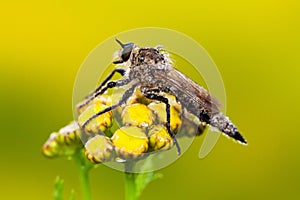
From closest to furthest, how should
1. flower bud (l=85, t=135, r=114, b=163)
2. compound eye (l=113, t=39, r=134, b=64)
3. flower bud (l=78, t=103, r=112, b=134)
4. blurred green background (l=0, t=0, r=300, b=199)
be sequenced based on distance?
flower bud (l=85, t=135, r=114, b=163)
flower bud (l=78, t=103, r=112, b=134)
compound eye (l=113, t=39, r=134, b=64)
blurred green background (l=0, t=0, r=300, b=199)

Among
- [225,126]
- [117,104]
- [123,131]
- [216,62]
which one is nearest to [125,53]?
[117,104]

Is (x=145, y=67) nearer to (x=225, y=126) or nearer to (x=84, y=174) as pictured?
(x=225, y=126)

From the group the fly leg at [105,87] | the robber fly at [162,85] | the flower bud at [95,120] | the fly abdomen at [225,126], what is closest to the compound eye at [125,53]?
the robber fly at [162,85]

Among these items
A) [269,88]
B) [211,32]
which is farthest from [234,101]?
[211,32]

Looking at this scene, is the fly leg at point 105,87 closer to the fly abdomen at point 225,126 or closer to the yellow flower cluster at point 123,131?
the yellow flower cluster at point 123,131

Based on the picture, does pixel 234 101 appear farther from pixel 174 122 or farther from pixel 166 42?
pixel 174 122

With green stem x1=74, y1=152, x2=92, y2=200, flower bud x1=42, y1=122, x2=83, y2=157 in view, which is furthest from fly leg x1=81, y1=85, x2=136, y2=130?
green stem x1=74, y1=152, x2=92, y2=200

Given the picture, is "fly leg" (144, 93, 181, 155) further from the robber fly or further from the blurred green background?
the blurred green background
